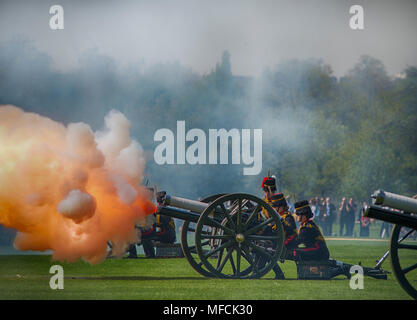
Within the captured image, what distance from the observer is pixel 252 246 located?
10680 millimetres

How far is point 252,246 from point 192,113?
1334cm

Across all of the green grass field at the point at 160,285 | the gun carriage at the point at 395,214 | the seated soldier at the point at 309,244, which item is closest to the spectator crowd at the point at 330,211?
the green grass field at the point at 160,285

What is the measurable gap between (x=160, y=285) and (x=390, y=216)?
324 centimetres

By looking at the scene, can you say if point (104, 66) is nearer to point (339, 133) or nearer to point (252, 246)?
point (252, 246)

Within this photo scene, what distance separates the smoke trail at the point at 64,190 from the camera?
35.6 ft

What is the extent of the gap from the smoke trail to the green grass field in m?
0.55

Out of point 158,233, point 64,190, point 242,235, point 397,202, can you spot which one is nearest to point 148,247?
point 158,233

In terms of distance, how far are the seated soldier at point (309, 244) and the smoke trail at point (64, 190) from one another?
2.25 m

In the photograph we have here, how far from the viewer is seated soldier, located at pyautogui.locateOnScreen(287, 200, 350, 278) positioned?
35.7ft

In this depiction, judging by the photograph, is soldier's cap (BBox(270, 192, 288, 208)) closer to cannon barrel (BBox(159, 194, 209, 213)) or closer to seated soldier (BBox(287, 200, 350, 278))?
seated soldier (BBox(287, 200, 350, 278))

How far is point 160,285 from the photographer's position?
33.7ft

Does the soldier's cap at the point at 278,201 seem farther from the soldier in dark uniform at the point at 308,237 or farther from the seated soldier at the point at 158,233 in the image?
the seated soldier at the point at 158,233

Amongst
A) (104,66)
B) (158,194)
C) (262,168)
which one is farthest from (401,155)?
(158,194)

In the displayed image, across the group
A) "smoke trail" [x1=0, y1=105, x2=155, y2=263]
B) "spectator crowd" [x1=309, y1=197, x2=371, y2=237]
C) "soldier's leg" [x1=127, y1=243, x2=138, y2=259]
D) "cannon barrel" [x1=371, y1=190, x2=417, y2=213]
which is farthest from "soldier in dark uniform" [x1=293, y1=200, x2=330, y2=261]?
"spectator crowd" [x1=309, y1=197, x2=371, y2=237]
